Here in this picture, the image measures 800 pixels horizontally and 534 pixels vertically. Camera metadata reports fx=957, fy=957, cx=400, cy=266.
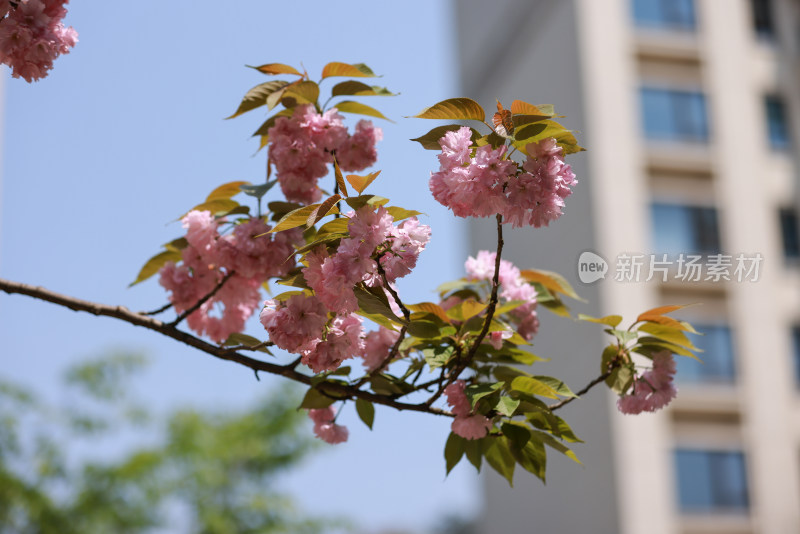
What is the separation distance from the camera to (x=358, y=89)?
4.57 feet

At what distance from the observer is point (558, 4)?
10.3 m

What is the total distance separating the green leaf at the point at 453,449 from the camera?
3.95ft

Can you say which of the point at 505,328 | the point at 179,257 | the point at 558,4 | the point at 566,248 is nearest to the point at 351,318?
the point at 505,328

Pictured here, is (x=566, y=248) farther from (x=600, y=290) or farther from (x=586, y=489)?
(x=586, y=489)

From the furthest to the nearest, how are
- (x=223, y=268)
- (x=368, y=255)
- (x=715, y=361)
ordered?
(x=715, y=361) → (x=223, y=268) → (x=368, y=255)

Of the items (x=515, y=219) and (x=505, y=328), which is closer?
(x=515, y=219)

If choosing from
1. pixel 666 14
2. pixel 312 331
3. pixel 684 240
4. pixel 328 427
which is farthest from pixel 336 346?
pixel 666 14

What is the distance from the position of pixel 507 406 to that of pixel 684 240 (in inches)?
345

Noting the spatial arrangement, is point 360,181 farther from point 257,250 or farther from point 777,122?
point 777,122

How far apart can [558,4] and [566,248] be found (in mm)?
2713

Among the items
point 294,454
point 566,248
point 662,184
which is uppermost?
point 662,184

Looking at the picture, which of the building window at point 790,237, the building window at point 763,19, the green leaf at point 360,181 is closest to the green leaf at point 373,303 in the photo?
the green leaf at point 360,181

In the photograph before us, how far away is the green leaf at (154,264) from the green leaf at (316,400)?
40 cm

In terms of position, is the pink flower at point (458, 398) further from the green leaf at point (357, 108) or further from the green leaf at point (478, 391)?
the green leaf at point (357, 108)
